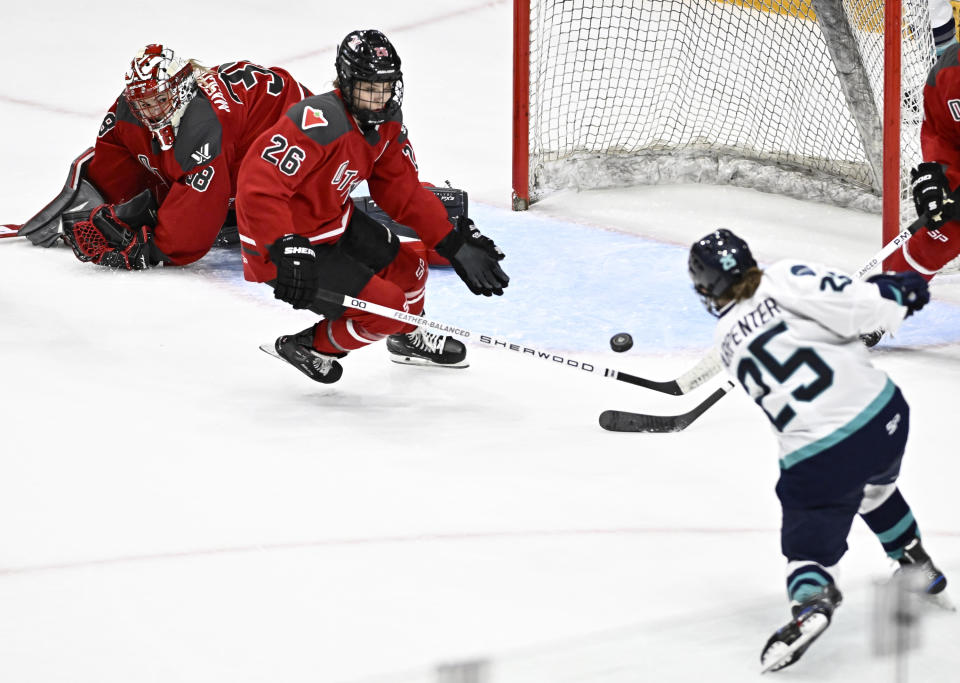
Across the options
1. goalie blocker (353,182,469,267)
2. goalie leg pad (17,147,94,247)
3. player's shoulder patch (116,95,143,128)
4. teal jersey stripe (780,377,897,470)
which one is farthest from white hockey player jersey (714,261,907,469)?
goalie leg pad (17,147,94,247)

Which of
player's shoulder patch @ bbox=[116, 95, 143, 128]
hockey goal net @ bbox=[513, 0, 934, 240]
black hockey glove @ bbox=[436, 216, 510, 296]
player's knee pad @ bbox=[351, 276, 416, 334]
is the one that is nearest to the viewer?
player's knee pad @ bbox=[351, 276, 416, 334]

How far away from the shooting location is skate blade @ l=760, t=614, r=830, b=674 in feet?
6.37

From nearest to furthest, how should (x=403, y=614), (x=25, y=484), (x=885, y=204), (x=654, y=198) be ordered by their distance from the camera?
(x=403, y=614) < (x=25, y=484) < (x=885, y=204) < (x=654, y=198)

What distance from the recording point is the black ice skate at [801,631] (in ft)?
6.36

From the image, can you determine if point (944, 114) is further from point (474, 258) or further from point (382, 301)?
point (382, 301)

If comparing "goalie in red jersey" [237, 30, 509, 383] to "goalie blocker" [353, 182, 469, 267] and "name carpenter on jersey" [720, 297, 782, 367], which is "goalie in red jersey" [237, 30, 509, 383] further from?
"name carpenter on jersey" [720, 297, 782, 367]

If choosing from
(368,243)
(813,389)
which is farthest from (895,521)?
(368,243)

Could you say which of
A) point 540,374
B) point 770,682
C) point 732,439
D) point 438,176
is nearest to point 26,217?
point 438,176

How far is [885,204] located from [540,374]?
1.42m

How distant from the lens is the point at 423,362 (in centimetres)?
377

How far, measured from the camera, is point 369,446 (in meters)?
3.10

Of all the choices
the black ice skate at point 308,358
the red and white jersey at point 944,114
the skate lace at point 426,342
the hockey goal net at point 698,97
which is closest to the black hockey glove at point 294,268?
the black ice skate at point 308,358

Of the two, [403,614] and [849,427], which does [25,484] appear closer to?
[403,614]

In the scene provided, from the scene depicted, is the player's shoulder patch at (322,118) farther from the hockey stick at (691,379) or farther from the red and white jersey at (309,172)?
the hockey stick at (691,379)
